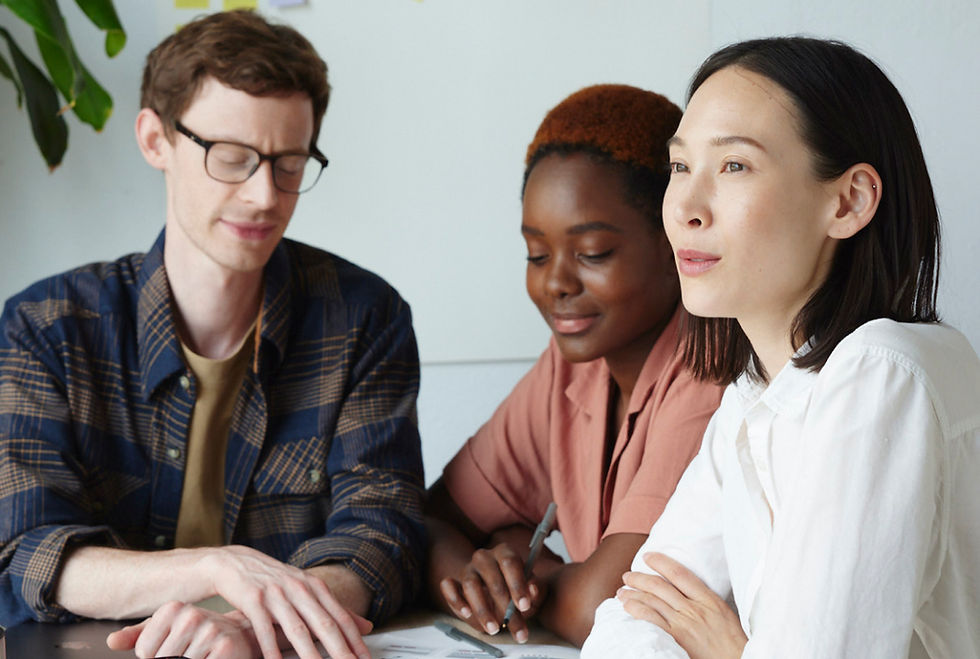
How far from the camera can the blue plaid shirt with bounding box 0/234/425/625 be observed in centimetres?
138

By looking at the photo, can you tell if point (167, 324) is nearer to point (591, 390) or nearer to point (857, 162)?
point (591, 390)

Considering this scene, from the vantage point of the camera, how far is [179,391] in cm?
150

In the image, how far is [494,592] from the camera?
3.97 ft

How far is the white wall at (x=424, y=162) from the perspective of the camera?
85.6 inches

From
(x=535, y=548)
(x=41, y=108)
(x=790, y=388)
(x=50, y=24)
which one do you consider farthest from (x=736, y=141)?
(x=41, y=108)

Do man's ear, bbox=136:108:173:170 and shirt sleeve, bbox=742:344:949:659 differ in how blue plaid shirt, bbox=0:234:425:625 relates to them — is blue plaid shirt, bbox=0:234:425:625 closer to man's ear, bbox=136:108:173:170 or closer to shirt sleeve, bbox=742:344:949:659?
man's ear, bbox=136:108:173:170

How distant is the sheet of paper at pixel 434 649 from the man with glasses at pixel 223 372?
3.7 inches

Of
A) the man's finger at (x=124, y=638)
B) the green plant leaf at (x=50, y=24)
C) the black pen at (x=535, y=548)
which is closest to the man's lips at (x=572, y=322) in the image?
the black pen at (x=535, y=548)

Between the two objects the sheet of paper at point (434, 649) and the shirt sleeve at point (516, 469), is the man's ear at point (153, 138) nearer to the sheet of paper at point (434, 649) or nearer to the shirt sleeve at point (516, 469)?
the shirt sleeve at point (516, 469)

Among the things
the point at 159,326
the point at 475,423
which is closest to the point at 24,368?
the point at 159,326

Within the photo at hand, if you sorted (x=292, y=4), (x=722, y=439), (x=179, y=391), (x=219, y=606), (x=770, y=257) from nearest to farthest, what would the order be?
(x=770, y=257)
(x=722, y=439)
(x=219, y=606)
(x=179, y=391)
(x=292, y=4)

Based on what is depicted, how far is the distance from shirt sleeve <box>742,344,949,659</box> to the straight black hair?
11cm

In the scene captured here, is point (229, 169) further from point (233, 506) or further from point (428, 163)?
point (428, 163)

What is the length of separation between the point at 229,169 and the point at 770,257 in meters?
0.83
